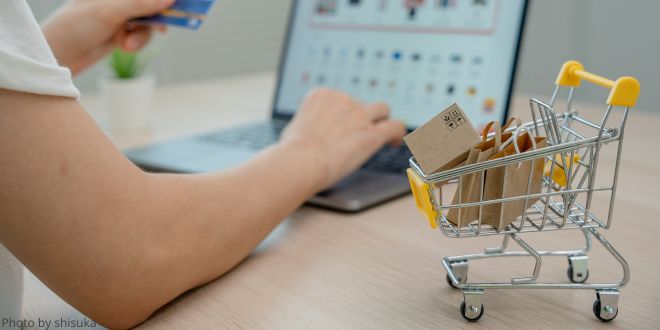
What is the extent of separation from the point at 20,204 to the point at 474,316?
33cm

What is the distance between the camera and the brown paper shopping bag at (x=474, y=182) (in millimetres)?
448

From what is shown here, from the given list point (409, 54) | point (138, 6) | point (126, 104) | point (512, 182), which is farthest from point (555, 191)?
point (126, 104)

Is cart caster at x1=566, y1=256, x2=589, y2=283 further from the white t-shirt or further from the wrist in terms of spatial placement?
the white t-shirt

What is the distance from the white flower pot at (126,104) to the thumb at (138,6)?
28 cm

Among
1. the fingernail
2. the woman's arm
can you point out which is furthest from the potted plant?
the woman's arm

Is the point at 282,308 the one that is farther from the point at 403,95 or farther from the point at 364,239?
the point at 403,95

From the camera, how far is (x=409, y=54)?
39.5 inches

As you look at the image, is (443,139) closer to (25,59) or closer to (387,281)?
(387,281)

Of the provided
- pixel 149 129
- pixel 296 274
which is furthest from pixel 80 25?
pixel 296 274

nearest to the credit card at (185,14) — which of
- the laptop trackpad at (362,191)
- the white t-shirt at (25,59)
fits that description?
the laptop trackpad at (362,191)

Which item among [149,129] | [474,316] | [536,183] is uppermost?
Result: [536,183]

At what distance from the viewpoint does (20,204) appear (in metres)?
0.42

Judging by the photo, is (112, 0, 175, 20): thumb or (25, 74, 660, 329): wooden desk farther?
(112, 0, 175, 20): thumb

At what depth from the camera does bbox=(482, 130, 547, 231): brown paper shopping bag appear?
0.45 meters
